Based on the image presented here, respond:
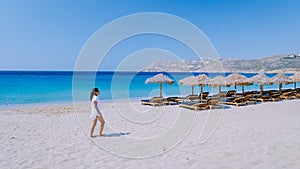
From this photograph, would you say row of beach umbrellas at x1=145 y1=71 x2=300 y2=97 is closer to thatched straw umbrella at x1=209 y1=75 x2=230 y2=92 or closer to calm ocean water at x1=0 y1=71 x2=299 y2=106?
thatched straw umbrella at x1=209 y1=75 x2=230 y2=92

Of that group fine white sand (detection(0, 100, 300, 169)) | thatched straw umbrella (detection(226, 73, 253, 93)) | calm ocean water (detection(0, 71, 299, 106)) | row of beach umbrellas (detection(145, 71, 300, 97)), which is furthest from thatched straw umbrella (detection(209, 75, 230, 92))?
fine white sand (detection(0, 100, 300, 169))

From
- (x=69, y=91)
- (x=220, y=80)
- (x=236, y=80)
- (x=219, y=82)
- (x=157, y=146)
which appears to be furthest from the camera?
(x=69, y=91)

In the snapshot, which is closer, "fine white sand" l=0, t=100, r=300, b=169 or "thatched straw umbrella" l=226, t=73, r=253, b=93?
"fine white sand" l=0, t=100, r=300, b=169

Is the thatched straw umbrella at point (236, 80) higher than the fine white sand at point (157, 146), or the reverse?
the thatched straw umbrella at point (236, 80)

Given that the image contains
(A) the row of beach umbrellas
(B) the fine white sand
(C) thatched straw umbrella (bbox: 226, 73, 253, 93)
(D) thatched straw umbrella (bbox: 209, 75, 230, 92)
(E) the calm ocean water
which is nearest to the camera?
(B) the fine white sand

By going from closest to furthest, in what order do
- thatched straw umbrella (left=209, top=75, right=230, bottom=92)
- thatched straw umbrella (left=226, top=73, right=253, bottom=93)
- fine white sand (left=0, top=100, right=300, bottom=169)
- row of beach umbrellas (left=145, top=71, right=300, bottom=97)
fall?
fine white sand (left=0, top=100, right=300, bottom=169), row of beach umbrellas (left=145, top=71, right=300, bottom=97), thatched straw umbrella (left=209, top=75, right=230, bottom=92), thatched straw umbrella (left=226, top=73, right=253, bottom=93)

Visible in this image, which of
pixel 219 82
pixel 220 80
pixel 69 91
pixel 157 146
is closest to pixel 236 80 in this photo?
pixel 220 80

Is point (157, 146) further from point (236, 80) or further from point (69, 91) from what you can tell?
point (69, 91)

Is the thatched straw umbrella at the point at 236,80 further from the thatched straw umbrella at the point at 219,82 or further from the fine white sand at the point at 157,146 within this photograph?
the fine white sand at the point at 157,146

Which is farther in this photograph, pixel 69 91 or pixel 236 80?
pixel 69 91

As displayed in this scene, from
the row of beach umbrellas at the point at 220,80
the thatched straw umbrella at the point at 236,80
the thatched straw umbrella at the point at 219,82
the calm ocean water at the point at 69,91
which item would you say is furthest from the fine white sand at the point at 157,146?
the calm ocean water at the point at 69,91

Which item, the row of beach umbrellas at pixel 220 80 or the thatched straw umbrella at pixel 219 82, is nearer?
the row of beach umbrellas at pixel 220 80

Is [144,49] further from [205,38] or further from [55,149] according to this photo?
[55,149]

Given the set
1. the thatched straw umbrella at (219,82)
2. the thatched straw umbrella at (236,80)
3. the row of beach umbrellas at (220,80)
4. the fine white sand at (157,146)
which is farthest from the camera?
the thatched straw umbrella at (236,80)
